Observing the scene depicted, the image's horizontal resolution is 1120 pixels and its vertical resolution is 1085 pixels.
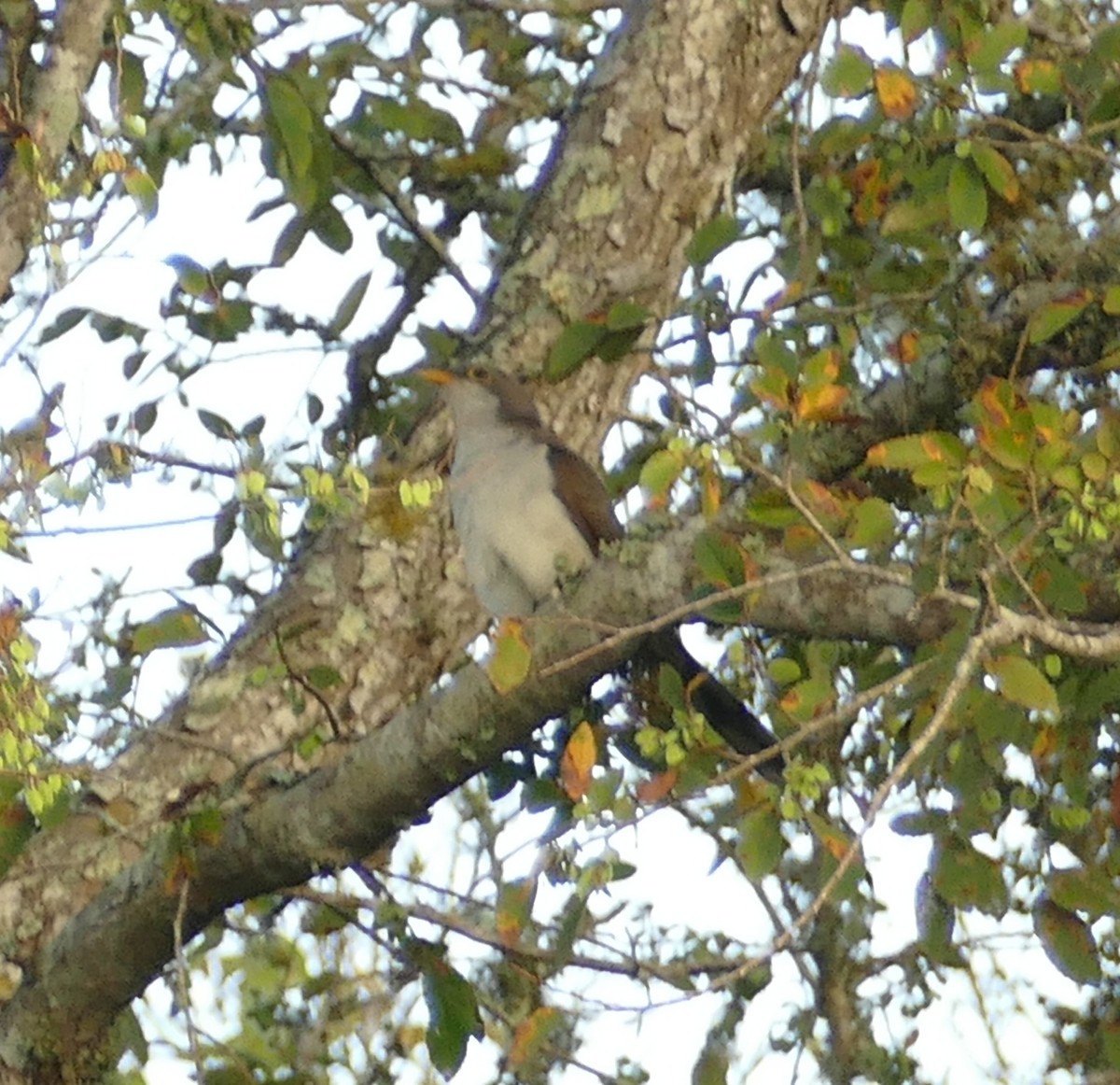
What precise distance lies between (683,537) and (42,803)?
109cm

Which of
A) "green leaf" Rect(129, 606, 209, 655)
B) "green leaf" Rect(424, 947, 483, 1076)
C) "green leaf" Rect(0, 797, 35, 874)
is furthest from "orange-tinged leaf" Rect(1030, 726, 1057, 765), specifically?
"green leaf" Rect(0, 797, 35, 874)

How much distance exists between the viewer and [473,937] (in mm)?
3629

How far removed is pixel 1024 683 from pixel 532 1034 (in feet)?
3.68

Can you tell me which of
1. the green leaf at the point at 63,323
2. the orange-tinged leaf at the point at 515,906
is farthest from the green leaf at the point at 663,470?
the green leaf at the point at 63,323

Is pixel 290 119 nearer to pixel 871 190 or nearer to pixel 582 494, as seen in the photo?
pixel 582 494

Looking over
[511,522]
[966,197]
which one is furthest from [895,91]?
[511,522]

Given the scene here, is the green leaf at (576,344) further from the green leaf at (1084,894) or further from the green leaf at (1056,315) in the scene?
the green leaf at (1084,894)

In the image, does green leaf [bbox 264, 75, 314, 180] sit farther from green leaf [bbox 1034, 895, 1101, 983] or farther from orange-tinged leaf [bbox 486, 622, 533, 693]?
green leaf [bbox 1034, 895, 1101, 983]

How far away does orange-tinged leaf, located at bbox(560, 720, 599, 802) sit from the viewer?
3.19 meters

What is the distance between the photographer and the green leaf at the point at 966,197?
3709mm

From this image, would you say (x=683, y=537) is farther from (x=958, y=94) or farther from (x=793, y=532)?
(x=958, y=94)

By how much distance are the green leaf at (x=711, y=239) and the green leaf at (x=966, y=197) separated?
Answer: 429 mm

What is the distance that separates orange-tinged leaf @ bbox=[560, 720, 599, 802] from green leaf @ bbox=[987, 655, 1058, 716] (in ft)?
2.44

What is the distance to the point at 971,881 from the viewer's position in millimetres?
3299
